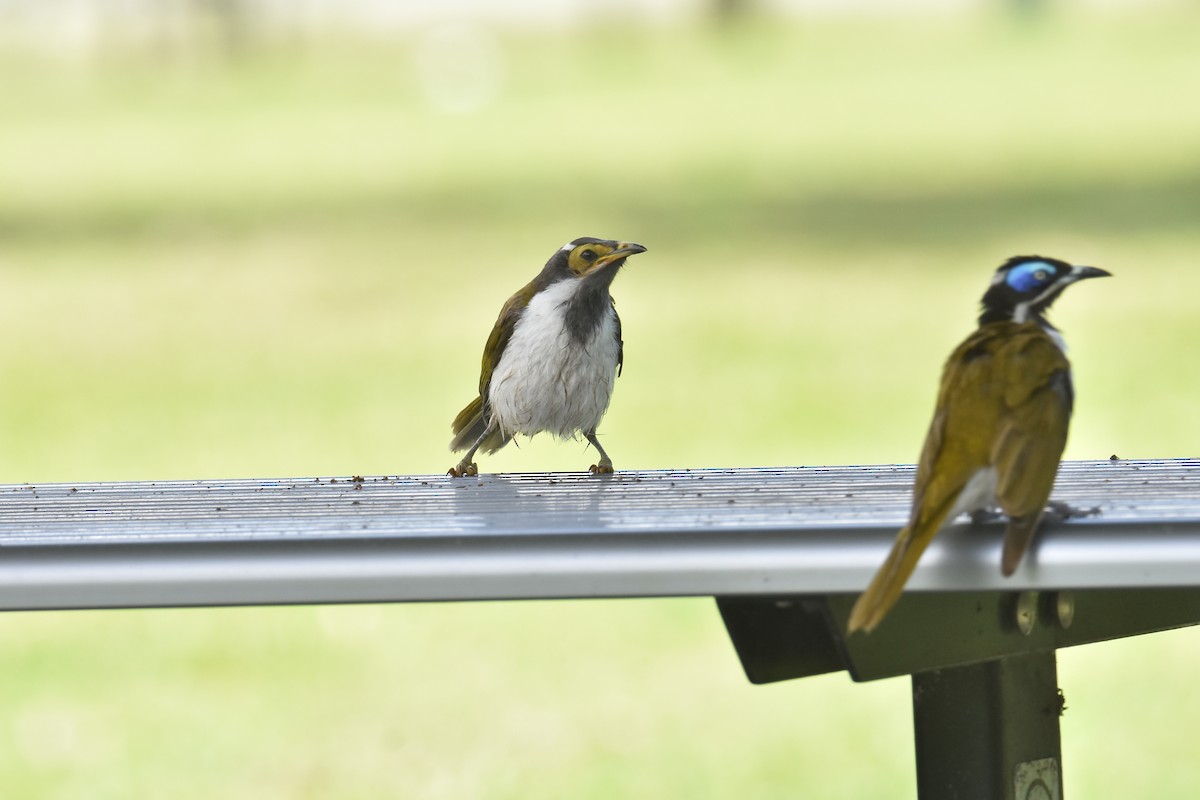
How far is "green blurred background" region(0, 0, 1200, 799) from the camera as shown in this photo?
8.19 meters

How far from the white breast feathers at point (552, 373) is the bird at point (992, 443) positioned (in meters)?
1.66

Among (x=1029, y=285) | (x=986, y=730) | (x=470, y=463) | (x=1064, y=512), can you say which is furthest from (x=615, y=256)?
(x=1064, y=512)

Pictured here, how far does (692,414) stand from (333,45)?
4707 centimetres

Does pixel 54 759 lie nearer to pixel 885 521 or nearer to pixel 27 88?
pixel 885 521

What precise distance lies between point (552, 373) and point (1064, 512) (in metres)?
2.15

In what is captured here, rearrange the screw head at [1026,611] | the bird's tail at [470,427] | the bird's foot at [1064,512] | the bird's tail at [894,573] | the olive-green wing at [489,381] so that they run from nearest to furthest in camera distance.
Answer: the bird's tail at [894,573], the bird's foot at [1064,512], the screw head at [1026,611], the olive-green wing at [489,381], the bird's tail at [470,427]

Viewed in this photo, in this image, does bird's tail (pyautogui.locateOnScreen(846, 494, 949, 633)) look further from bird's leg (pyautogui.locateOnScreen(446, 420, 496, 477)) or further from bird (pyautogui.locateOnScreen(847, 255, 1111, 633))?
bird's leg (pyautogui.locateOnScreen(446, 420, 496, 477))

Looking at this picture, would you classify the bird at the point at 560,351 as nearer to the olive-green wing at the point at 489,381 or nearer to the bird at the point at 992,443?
the olive-green wing at the point at 489,381

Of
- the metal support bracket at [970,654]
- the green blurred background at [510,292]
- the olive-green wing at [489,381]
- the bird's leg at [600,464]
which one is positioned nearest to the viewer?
the metal support bracket at [970,654]

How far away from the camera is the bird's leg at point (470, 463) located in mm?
4940

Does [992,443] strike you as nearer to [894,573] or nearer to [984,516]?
[984,516]

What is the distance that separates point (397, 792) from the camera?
25.0 ft

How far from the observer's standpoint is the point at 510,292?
20.3 meters

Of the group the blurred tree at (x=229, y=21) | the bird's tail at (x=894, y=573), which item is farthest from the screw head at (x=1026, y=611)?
the blurred tree at (x=229, y=21)
